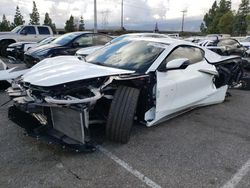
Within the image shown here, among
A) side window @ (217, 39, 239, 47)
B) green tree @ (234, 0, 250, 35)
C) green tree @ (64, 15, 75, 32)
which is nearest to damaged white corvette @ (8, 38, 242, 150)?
side window @ (217, 39, 239, 47)

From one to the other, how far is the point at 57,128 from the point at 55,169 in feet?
1.78

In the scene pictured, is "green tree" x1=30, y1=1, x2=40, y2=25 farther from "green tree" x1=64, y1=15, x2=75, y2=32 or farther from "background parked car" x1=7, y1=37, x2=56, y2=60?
"background parked car" x1=7, y1=37, x2=56, y2=60

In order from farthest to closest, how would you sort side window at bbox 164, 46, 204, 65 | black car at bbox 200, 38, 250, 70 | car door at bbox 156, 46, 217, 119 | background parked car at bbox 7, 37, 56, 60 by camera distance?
black car at bbox 200, 38, 250, 70 < background parked car at bbox 7, 37, 56, 60 < side window at bbox 164, 46, 204, 65 < car door at bbox 156, 46, 217, 119

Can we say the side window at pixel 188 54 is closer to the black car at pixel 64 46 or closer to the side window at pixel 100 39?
the black car at pixel 64 46

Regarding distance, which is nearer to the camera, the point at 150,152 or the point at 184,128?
the point at 150,152

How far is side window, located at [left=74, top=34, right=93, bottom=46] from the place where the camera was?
9.88m

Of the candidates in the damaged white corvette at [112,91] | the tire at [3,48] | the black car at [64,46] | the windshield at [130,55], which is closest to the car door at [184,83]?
Result: the damaged white corvette at [112,91]

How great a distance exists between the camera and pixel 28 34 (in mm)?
15430

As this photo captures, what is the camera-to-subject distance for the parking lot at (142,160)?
2.82 meters

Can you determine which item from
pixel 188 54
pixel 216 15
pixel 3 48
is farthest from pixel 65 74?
pixel 216 15

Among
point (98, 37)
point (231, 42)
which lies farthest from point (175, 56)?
point (231, 42)

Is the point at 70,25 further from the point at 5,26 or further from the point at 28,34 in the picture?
the point at 28,34

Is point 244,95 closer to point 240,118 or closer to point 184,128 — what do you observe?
point 240,118

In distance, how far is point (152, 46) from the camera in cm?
445
